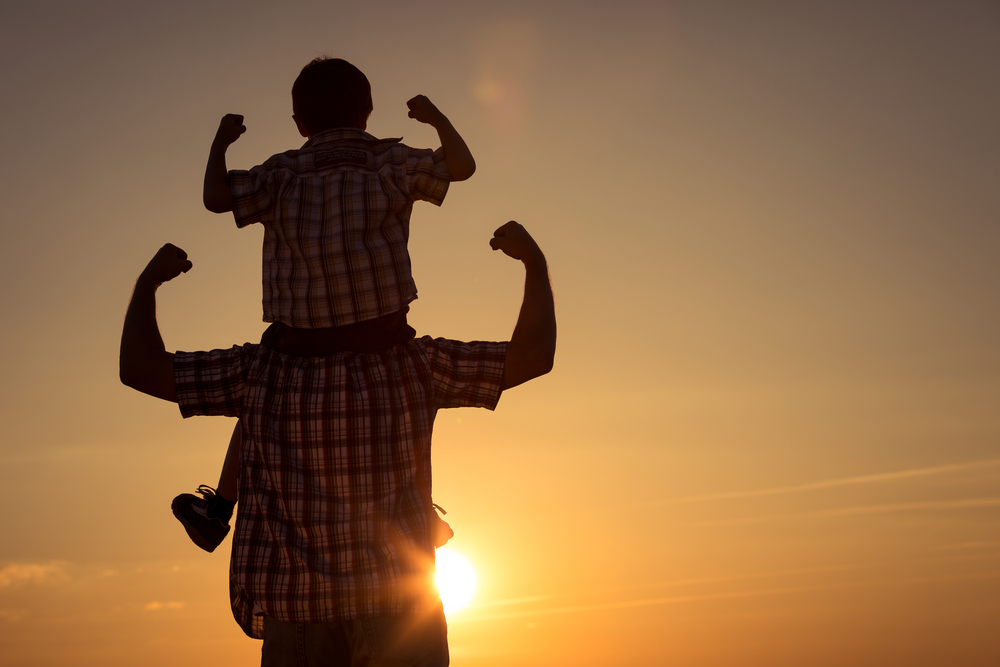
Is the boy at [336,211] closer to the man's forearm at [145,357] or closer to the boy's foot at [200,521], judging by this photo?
the man's forearm at [145,357]

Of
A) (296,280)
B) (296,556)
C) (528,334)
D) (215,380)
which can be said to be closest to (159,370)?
(215,380)

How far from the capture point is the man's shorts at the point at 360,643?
8.80ft

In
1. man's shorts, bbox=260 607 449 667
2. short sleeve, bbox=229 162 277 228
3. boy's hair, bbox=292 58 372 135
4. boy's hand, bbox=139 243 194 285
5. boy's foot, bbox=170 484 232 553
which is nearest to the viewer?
man's shorts, bbox=260 607 449 667

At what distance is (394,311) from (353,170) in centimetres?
49

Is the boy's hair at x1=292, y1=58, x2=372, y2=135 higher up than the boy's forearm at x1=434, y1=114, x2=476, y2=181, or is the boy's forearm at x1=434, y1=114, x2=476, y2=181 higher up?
the boy's hair at x1=292, y1=58, x2=372, y2=135

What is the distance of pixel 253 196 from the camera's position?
2902 mm

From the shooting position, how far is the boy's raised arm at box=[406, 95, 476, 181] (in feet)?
9.66

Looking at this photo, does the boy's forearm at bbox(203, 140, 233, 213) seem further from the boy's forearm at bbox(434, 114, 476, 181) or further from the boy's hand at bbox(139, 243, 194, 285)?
the boy's forearm at bbox(434, 114, 476, 181)

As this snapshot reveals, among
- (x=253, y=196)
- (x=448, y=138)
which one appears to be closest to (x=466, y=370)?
(x=448, y=138)

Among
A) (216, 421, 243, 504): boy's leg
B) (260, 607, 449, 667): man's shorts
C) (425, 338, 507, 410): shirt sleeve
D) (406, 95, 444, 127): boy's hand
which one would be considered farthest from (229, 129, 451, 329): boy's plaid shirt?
(260, 607, 449, 667): man's shorts

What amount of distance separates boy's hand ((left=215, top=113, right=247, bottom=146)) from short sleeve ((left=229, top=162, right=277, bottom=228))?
7.1 inches

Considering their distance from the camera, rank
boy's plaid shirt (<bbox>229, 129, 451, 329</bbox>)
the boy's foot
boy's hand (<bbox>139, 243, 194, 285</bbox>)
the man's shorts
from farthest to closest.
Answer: the boy's foot, boy's hand (<bbox>139, 243, 194, 285</bbox>), boy's plaid shirt (<bbox>229, 129, 451, 329</bbox>), the man's shorts

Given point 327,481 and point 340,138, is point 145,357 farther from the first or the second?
point 340,138

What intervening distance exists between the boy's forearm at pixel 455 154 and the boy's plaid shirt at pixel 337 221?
0.02 metres
